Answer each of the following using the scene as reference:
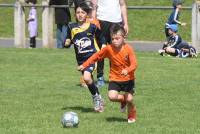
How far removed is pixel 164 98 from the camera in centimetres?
1104

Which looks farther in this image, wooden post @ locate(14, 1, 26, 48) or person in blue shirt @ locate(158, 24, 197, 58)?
wooden post @ locate(14, 1, 26, 48)

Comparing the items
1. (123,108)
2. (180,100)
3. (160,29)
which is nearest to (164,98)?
(180,100)

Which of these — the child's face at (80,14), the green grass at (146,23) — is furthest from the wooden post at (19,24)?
the child's face at (80,14)

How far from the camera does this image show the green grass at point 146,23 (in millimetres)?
30531

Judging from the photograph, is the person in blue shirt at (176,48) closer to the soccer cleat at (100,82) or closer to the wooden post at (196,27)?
the wooden post at (196,27)

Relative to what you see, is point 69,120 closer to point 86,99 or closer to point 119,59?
point 119,59

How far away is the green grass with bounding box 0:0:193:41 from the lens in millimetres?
30531

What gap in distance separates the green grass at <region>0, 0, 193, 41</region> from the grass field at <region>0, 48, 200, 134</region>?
12.8m

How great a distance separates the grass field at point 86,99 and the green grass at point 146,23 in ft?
42.0

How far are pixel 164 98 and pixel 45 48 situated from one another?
11495 mm

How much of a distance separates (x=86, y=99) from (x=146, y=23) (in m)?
21.4

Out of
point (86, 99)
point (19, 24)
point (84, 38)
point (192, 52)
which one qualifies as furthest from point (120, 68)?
point (19, 24)

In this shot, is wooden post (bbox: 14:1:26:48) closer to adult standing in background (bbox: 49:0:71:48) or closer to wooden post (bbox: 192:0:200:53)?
adult standing in background (bbox: 49:0:71:48)

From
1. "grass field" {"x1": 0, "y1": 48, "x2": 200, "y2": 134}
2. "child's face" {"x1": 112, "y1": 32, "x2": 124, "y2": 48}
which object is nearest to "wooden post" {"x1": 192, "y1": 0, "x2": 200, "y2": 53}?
"grass field" {"x1": 0, "y1": 48, "x2": 200, "y2": 134}
